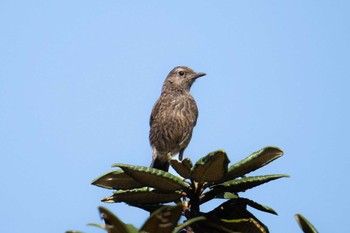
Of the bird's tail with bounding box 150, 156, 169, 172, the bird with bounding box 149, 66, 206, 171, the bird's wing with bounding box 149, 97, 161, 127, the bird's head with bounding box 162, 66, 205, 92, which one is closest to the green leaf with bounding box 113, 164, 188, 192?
the bird with bounding box 149, 66, 206, 171

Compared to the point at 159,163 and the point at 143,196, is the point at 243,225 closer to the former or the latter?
the point at 143,196

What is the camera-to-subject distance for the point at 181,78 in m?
9.90

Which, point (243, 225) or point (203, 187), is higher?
point (203, 187)

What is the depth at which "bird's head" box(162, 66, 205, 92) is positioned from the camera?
9.82 metres

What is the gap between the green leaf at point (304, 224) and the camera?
1.69 metres

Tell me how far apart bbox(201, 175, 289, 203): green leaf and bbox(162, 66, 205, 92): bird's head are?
7268 millimetres

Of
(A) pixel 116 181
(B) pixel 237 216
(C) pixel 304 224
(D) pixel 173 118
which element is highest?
(D) pixel 173 118

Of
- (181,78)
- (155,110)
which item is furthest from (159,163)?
(181,78)

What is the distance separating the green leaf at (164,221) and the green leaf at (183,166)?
75 cm

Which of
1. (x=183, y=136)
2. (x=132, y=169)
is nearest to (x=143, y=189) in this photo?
(x=132, y=169)

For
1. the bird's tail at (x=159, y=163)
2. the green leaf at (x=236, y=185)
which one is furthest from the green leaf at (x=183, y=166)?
the bird's tail at (x=159, y=163)

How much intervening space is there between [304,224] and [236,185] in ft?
2.40

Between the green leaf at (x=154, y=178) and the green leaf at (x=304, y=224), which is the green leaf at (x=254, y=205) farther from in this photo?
the green leaf at (x=304, y=224)

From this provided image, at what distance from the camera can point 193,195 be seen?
8.14 feet
